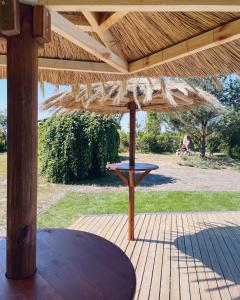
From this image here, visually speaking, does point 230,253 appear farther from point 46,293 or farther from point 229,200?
point 229,200

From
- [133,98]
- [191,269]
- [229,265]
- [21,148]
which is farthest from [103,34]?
[229,265]

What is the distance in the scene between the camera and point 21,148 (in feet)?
3.67

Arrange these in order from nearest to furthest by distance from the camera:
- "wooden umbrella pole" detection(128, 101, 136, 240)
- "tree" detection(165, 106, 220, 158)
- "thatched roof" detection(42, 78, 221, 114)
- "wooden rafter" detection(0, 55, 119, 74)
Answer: "wooden rafter" detection(0, 55, 119, 74)
"thatched roof" detection(42, 78, 221, 114)
"wooden umbrella pole" detection(128, 101, 136, 240)
"tree" detection(165, 106, 220, 158)

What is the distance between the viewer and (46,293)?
1.03 meters

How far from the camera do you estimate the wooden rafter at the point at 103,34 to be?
179cm

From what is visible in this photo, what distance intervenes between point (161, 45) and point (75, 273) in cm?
184

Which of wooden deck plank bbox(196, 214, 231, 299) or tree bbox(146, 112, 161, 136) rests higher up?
tree bbox(146, 112, 161, 136)

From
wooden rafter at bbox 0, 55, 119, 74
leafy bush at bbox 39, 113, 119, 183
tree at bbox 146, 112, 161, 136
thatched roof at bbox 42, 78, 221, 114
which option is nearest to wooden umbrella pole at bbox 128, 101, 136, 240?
thatched roof at bbox 42, 78, 221, 114

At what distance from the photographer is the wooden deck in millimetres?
2887

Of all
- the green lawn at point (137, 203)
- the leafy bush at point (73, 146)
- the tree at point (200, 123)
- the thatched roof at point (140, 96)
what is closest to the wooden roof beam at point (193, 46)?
the thatched roof at point (140, 96)

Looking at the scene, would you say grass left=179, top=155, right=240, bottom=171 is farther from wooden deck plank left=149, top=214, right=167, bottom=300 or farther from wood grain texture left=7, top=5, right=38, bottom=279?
wood grain texture left=7, top=5, right=38, bottom=279

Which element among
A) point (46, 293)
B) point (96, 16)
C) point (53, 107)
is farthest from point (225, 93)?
point (46, 293)

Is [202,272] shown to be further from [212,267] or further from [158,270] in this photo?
[158,270]

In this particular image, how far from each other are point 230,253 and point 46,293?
332 cm
